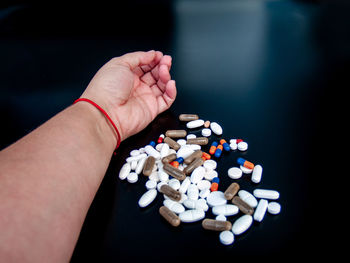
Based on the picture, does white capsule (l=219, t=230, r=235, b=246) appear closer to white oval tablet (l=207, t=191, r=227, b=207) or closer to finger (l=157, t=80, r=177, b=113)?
white oval tablet (l=207, t=191, r=227, b=207)

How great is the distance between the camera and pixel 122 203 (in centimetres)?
136

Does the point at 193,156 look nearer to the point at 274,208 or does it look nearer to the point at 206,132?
the point at 206,132

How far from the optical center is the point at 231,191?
1354 millimetres

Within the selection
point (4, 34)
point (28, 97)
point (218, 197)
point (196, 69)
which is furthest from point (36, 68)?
point (218, 197)

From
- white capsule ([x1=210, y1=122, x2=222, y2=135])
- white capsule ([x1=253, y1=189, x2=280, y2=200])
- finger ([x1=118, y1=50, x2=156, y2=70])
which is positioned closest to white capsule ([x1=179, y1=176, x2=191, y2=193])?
white capsule ([x1=253, y1=189, x2=280, y2=200])

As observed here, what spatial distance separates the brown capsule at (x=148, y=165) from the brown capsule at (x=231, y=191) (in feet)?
1.38

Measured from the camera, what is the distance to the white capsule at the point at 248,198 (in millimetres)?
1311

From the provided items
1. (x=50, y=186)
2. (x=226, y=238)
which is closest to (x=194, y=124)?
(x=226, y=238)

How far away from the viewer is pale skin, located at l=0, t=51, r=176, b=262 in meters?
0.95

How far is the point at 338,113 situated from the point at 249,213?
120 centimetres

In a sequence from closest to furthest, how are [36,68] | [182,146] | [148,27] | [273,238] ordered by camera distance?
[273,238]
[182,146]
[36,68]
[148,27]

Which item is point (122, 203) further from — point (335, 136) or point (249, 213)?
point (335, 136)

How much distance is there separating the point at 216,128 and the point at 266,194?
0.58m

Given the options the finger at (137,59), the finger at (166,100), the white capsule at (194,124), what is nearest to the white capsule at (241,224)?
the white capsule at (194,124)
